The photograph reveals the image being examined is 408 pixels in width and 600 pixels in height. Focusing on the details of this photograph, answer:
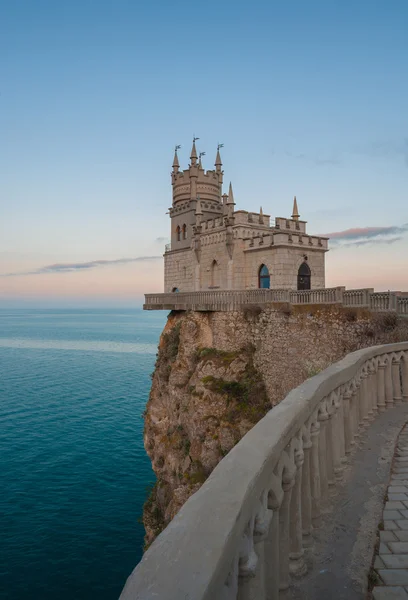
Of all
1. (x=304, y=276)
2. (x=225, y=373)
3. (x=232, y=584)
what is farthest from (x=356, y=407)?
(x=304, y=276)

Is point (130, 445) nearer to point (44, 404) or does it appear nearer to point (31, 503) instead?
point (31, 503)

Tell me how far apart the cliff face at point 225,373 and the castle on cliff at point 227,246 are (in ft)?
12.7

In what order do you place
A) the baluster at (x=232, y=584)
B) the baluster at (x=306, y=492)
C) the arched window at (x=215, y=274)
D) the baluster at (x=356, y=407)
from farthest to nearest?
the arched window at (x=215, y=274), the baluster at (x=356, y=407), the baluster at (x=306, y=492), the baluster at (x=232, y=584)

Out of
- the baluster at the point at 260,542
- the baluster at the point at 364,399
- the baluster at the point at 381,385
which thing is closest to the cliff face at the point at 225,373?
the baluster at the point at 381,385

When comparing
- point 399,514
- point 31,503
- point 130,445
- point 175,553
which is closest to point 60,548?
point 31,503

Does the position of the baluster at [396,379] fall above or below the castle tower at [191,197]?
below

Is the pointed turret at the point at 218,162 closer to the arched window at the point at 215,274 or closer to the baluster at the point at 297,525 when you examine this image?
the arched window at the point at 215,274

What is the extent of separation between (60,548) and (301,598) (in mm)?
23346

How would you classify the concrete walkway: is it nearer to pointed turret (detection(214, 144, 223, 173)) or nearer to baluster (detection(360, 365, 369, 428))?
baluster (detection(360, 365, 369, 428))

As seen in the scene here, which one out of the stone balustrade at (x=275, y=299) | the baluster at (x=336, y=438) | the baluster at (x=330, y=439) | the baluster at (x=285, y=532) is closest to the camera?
the baluster at (x=285, y=532)

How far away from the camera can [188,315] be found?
2578 centimetres

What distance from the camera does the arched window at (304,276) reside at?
25.1 m

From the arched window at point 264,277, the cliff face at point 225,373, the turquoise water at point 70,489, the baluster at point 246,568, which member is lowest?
the turquoise water at point 70,489

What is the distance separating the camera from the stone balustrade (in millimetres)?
15266
